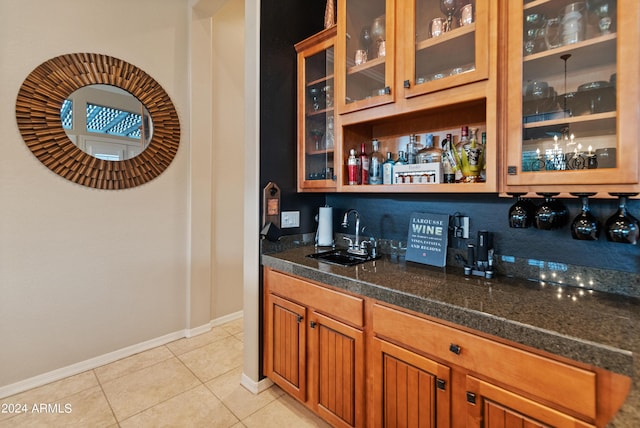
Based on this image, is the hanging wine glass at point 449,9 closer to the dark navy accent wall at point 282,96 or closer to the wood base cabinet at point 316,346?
the dark navy accent wall at point 282,96

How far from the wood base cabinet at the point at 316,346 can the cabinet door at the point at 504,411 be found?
1.64 ft

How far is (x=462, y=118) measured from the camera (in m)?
1.64

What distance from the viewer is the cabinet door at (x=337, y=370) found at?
1.42 metres

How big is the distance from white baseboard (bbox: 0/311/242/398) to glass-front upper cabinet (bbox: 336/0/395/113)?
2450 millimetres

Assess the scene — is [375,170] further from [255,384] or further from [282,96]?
[255,384]

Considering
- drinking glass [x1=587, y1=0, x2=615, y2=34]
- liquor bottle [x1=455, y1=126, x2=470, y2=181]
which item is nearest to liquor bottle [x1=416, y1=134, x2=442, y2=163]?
liquor bottle [x1=455, y1=126, x2=470, y2=181]

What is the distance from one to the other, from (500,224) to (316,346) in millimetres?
1194

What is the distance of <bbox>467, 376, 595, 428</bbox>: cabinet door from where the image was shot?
0.89 meters

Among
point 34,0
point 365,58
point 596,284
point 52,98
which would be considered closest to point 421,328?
point 596,284

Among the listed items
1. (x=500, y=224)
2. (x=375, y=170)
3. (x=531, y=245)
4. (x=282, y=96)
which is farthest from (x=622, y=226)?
(x=282, y=96)

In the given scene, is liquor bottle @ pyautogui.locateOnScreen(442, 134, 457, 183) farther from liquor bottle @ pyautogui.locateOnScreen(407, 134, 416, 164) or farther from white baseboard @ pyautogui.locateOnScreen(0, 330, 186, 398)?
white baseboard @ pyautogui.locateOnScreen(0, 330, 186, 398)

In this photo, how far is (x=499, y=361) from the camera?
38.9 inches

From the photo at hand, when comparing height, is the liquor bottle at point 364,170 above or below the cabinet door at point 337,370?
above

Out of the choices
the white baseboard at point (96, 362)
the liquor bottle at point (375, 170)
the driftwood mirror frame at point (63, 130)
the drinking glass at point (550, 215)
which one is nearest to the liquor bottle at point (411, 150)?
the liquor bottle at point (375, 170)
